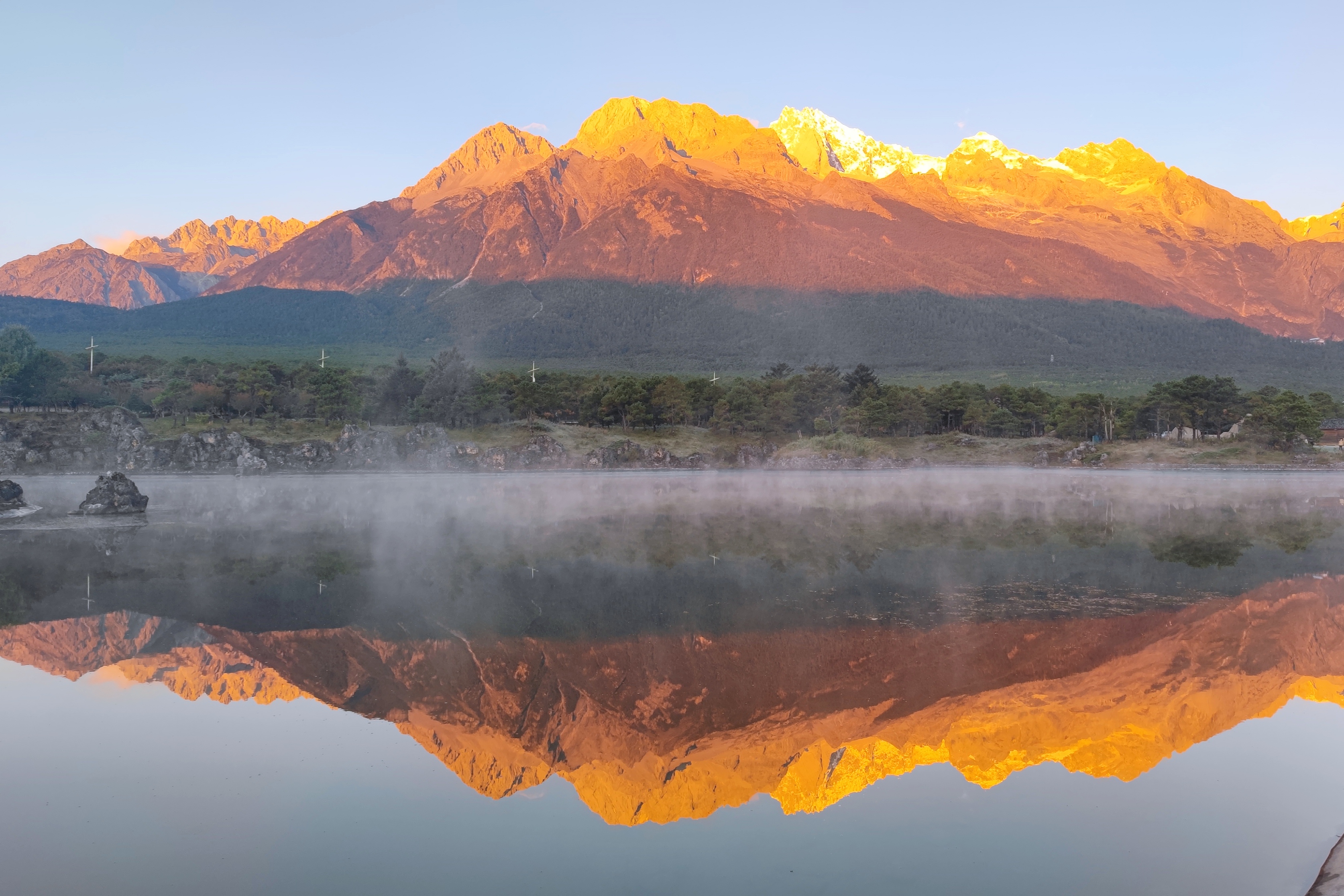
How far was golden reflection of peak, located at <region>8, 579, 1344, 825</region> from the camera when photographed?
1101 centimetres

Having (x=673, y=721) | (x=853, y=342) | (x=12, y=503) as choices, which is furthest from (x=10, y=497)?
(x=853, y=342)

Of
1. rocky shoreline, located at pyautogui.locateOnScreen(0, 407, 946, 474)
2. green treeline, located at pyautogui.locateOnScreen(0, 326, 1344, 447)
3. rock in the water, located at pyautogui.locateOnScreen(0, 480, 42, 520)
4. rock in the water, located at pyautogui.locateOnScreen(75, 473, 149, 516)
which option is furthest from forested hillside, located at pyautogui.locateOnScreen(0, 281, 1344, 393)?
rock in the water, located at pyautogui.locateOnScreen(0, 480, 42, 520)

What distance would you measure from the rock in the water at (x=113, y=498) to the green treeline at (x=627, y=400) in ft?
119

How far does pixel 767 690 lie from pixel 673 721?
6.08 ft

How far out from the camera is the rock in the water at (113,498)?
3638 centimetres

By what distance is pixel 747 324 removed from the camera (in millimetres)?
180250

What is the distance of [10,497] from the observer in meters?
37.4

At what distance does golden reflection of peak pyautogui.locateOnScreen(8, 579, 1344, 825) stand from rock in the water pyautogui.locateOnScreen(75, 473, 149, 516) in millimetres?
20582

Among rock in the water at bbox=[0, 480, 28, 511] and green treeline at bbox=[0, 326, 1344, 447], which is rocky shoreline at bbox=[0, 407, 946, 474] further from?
rock in the water at bbox=[0, 480, 28, 511]

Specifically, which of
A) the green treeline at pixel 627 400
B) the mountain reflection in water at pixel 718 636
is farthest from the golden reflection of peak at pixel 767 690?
the green treeline at pixel 627 400

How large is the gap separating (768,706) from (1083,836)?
15.3 feet

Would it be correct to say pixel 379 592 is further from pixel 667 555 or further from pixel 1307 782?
pixel 1307 782

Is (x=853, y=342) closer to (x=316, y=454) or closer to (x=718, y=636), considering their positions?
(x=316, y=454)

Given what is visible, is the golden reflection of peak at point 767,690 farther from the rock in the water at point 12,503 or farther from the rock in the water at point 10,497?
the rock in the water at point 10,497
